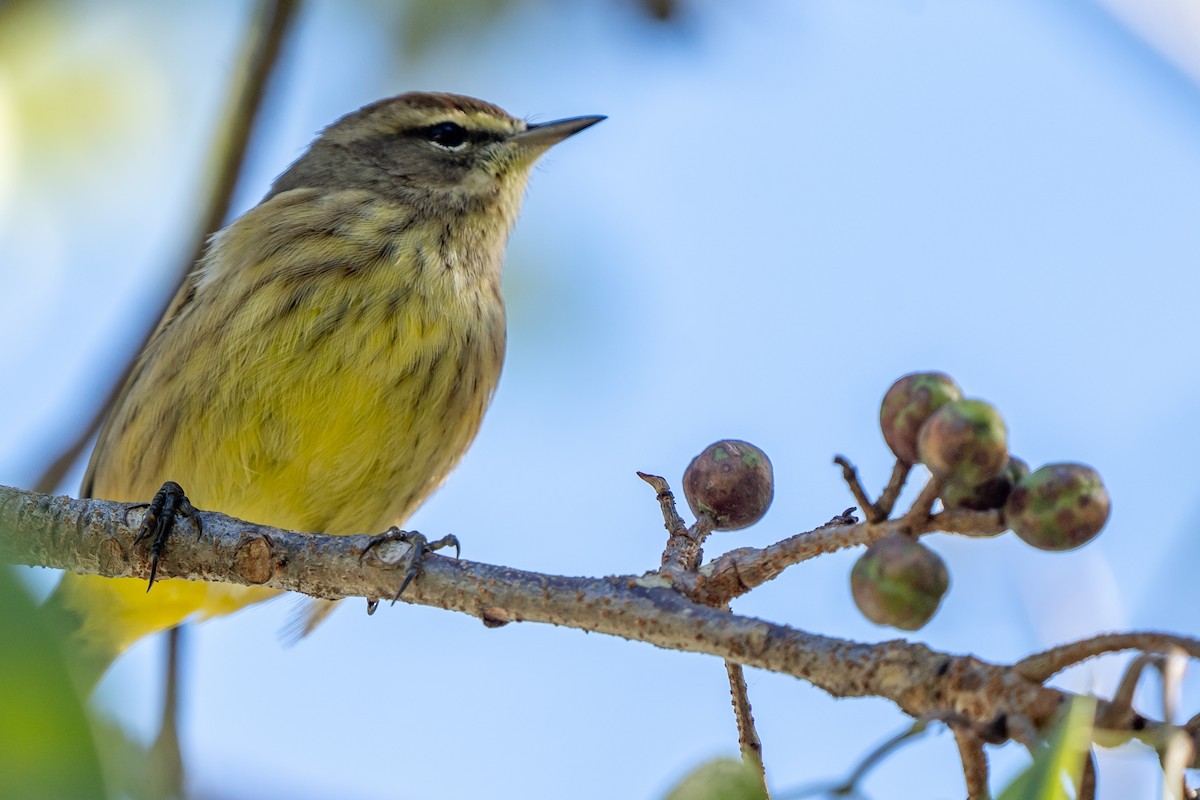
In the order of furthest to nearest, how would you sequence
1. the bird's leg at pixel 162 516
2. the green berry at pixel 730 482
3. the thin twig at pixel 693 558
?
1. the bird's leg at pixel 162 516
2. the green berry at pixel 730 482
3. the thin twig at pixel 693 558

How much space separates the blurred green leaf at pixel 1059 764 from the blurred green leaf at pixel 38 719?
107 centimetres

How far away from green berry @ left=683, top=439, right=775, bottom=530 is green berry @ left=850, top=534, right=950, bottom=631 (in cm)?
65

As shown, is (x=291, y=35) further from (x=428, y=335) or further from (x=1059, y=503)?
(x=1059, y=503)

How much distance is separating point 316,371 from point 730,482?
87.9 inches

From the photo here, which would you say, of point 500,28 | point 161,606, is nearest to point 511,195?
point 500,28

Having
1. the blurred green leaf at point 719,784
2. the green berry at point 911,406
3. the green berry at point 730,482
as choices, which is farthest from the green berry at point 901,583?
Result: the green berry at point 730,482

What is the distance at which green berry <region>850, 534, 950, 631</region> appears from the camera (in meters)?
1.93

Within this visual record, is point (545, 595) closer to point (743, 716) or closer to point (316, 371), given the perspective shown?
point (743, 716)

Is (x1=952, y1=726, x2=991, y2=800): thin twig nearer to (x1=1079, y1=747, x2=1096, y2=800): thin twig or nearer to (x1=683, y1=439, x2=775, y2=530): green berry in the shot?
(x1=1079, y1=747, x2=1096, y2=800): thin twig

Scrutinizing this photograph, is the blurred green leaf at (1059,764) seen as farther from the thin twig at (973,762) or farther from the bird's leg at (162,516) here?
the bird's leg at (162,516)

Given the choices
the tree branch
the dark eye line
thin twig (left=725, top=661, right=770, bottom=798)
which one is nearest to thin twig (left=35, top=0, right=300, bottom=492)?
the dark eye line

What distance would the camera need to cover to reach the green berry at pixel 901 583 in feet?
6.32

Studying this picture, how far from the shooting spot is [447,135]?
5.70 metres

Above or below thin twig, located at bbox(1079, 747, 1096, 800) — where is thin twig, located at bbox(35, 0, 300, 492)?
above
